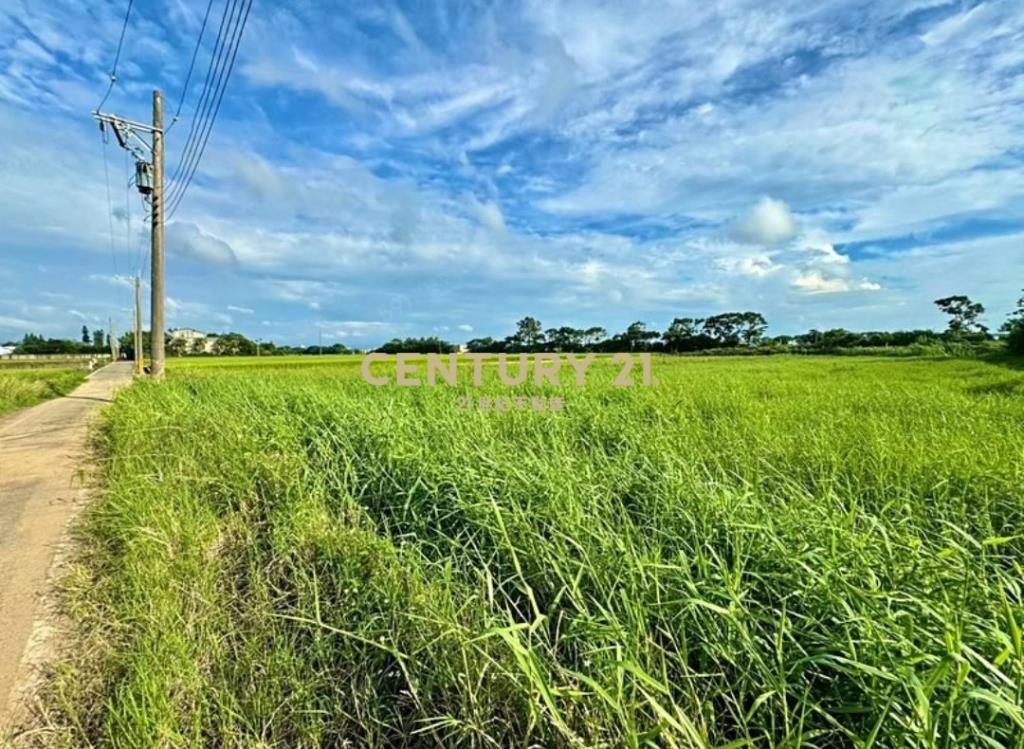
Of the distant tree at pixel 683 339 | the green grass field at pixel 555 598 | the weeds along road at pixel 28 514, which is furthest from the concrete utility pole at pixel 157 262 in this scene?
the distant tree at pixel 683 339

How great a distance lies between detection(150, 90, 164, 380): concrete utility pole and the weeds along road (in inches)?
190

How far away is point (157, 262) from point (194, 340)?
65.0 meters

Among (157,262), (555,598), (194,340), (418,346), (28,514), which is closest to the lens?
(555,598)

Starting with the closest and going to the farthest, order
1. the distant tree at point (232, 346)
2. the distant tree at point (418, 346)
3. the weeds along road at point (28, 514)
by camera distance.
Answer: the weeds along road at point (28, 514) < the distant tree at point (418, 346) < the distant tree at point (232, 346)

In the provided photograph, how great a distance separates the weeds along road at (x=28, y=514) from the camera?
2.14m

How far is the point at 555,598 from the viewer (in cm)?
193

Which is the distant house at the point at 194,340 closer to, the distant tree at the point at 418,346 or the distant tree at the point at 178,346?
the distant tree at the point at 178,346

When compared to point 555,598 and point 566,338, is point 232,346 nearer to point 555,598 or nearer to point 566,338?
point 566,338

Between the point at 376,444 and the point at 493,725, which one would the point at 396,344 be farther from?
the point at 493,725

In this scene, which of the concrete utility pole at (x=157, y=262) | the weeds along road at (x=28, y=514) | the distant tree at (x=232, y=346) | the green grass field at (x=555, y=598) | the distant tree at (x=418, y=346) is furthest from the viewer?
the distant tree at (x=232, y=346)

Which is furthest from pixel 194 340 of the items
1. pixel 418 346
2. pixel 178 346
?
pixel 418 346

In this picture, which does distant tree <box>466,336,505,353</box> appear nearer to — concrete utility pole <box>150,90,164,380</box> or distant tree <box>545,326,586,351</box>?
distant tree <box>545,326,586,351</box>

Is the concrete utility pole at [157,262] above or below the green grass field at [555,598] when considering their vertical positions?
above

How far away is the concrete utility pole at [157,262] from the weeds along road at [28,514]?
484 cm
